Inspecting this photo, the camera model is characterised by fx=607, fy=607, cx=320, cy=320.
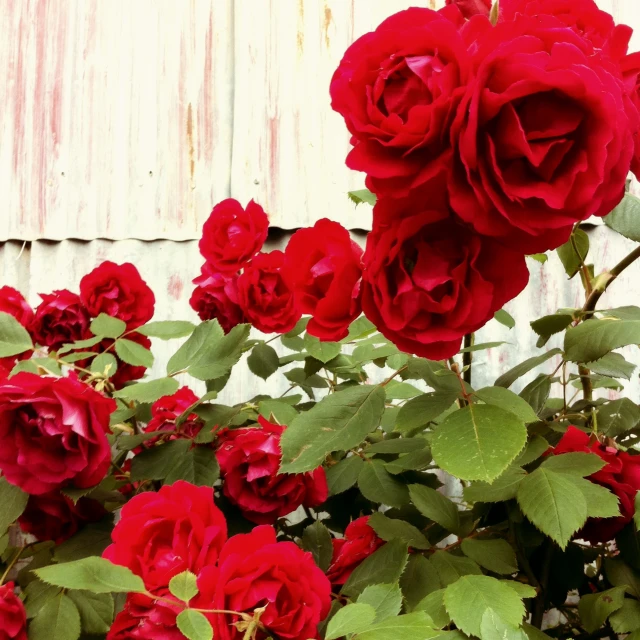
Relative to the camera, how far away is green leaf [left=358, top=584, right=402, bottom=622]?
0.36 metres

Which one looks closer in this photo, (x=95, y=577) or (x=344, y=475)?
(x=95, y=577)

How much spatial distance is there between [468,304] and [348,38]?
99 centimetres

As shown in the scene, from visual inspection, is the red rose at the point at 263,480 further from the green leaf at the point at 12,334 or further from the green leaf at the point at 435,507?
the green leaf at the point at 12,334

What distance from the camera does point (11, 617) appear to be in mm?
465

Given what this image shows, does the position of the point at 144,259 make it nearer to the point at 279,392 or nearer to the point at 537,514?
the point at 279,392

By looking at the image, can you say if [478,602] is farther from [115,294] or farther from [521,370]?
[115,294]

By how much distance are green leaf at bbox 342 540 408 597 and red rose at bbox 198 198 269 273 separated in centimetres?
32

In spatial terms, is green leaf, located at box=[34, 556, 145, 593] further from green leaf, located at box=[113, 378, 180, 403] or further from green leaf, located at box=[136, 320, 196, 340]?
green leaf, located at box=[136, 320, 196, 340]

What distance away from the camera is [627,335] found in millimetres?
422

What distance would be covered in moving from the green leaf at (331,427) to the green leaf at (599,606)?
0.22 meters

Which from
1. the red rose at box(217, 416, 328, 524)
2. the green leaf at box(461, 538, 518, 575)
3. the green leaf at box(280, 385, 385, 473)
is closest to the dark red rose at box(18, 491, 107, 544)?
the red rose at box(217, 416, 328, 524)

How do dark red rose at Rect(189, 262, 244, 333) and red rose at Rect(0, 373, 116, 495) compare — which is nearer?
red rose at Rect(0, 373, 116, 495)

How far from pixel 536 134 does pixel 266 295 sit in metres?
0.37

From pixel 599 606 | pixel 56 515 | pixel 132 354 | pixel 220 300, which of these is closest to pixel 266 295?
pixel 220 300
